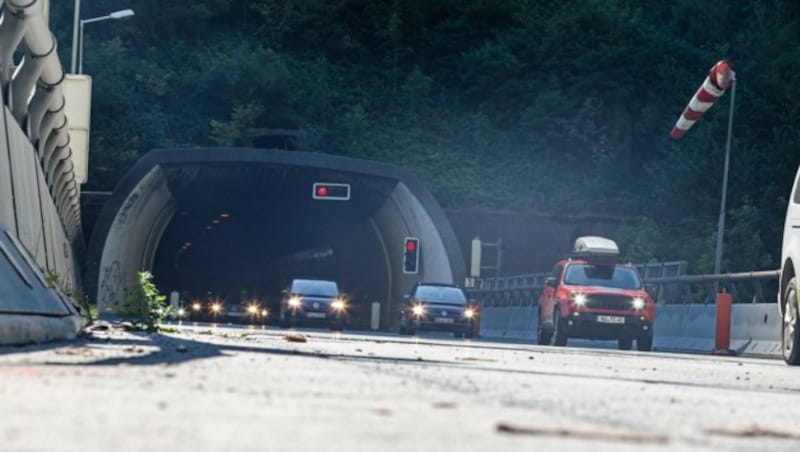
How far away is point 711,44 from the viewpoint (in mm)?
95438

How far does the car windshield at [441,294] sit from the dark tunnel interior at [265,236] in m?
5.92

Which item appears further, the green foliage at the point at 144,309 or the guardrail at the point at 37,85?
the green foliage at the point at 144,309

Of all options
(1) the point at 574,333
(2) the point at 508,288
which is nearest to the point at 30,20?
(1) the point at 574,333

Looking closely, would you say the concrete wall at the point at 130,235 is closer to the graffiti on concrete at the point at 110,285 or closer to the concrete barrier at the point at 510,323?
the graffiti on concrete at the point at 110,285

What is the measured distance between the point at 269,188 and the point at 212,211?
35.9 ft

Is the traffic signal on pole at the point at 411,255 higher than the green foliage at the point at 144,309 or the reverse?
higher

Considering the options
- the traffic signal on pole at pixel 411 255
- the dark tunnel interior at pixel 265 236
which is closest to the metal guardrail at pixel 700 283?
the traffic signal on pole at pixel 411 255

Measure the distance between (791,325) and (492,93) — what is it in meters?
72.2

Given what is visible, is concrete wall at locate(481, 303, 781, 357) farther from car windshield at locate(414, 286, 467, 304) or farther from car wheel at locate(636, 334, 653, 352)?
car windshield at locate(414, 286, 467, 304)

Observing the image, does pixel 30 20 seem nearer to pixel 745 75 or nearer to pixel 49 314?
pixel 49 314

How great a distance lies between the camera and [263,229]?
252 ft

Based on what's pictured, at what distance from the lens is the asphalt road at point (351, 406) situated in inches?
258

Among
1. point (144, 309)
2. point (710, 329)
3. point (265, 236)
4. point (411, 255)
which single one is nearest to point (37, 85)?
point (144, 309)

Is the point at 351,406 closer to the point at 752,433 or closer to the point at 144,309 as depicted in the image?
the point at 752,433
